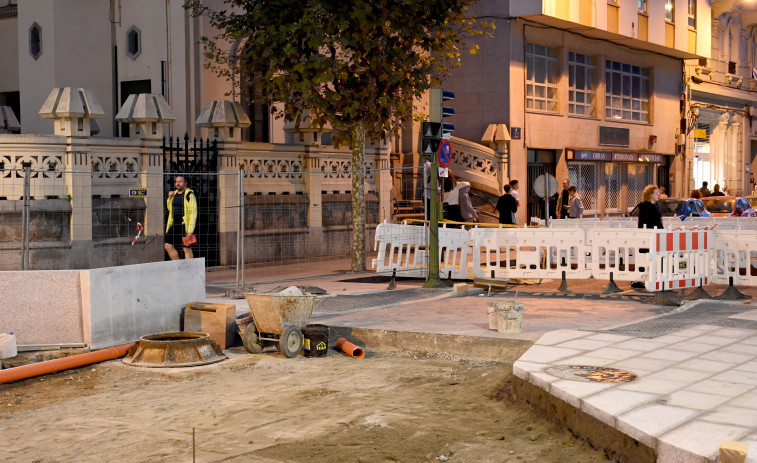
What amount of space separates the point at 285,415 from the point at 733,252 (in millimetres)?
9713

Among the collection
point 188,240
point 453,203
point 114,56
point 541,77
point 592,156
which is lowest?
point 188,240

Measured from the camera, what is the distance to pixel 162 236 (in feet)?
61.6

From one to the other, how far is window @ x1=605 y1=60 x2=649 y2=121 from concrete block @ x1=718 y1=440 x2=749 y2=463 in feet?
101

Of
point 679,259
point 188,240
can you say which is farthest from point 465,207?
point 679,259

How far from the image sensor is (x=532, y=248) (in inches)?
645

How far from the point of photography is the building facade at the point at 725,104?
1604 inches

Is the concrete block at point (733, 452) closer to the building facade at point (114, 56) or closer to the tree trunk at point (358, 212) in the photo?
the tree trunk at point (358, 212)

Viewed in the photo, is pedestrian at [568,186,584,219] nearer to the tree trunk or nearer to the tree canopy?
the tree canopy

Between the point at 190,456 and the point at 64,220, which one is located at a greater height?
the point at 64,220

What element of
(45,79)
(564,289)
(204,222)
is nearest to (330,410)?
(564,289)

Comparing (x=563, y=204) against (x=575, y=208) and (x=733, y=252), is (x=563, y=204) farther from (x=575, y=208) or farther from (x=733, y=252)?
(x=733, y=252)

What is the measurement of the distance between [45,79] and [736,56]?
31559 millimetres

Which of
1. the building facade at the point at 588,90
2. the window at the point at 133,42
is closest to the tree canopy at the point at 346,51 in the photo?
the window at the point at 133,42

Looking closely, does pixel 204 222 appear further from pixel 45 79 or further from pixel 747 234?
pixel 747 234
